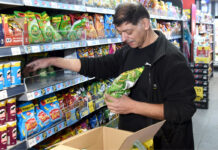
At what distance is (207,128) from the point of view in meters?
4.29

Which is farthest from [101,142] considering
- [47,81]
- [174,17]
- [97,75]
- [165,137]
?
[174,17]

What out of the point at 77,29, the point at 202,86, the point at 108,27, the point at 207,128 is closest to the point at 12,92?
the point at 77,29

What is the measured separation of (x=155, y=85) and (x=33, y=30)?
1.12 meters

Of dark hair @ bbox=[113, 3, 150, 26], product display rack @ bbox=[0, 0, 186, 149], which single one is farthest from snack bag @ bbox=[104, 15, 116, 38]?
dark hair @ bbox=[113, 3, 150, 26]

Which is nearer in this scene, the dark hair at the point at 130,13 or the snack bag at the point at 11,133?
the dark hair at the point at 130,13

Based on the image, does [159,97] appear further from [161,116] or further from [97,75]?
[97,75]

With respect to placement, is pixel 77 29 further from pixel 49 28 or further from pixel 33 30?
pixel 33 30

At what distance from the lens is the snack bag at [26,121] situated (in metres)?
1.88

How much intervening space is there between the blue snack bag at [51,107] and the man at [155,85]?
697 millimetres

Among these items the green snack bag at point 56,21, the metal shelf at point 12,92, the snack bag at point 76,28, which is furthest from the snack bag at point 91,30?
the metal shelf at point 12,92

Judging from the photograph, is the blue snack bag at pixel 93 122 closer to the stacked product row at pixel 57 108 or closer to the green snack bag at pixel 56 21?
the stacked product row at pixel 57 108

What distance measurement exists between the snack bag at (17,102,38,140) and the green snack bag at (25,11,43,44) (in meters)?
0.54

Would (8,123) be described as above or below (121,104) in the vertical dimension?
below

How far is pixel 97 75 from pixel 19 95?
0.63 metres
